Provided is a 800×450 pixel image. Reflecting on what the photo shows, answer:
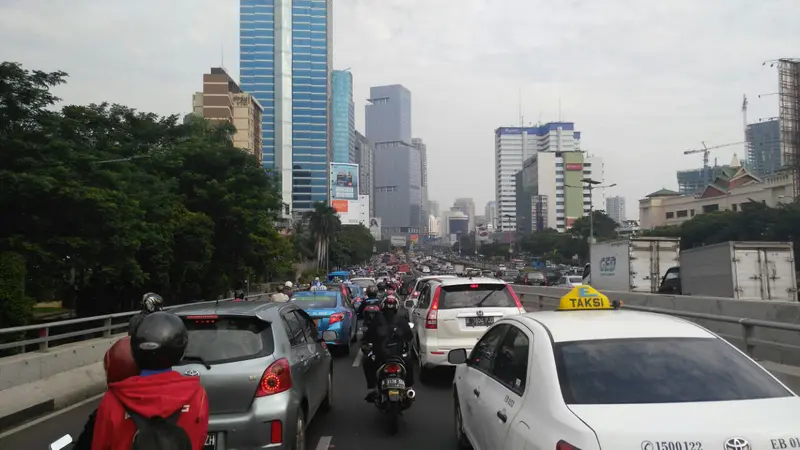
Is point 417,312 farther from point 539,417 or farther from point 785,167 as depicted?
point 785,167

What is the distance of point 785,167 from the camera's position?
82875mm

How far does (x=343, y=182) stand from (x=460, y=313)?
115577mm

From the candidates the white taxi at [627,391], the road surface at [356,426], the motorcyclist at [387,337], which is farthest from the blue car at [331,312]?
the white taxi at [627,391]

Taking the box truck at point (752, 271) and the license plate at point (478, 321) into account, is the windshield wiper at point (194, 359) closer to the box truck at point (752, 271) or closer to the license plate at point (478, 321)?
the license plate at point (478, 321)

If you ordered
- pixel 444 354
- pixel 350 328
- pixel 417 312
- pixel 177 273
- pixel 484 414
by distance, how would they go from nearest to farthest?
pixel 484 414 < pixel 444 354 < pixel 417 312 < pixel 350 328 < pixel 177 273

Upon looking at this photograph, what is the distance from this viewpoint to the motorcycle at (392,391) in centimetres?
710

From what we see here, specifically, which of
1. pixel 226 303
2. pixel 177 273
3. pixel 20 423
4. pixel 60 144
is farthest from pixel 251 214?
pixel 226 303

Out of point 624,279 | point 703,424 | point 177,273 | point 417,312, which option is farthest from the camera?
point 177,273

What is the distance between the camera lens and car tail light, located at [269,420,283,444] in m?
5.11

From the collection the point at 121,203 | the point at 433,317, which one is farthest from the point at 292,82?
the point at 433,317

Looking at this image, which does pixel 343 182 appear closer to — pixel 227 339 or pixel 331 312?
pixel 331 312

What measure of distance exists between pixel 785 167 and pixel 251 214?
77434 mm

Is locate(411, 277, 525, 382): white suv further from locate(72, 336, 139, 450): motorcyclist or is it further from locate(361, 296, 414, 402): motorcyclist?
locate(72, 336, 139, 450): motorcyclist

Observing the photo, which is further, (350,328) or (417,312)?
(350,328)
